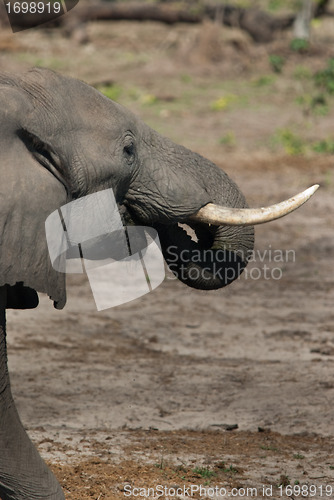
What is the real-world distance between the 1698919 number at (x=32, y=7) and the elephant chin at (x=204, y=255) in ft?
28.2

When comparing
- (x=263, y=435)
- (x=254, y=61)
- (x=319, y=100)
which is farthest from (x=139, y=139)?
(x=254, y=61)

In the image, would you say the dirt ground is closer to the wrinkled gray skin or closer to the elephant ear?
the wrinkled gray skin

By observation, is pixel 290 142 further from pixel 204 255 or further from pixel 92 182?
pixel 92 182

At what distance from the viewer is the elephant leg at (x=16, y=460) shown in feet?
11.0

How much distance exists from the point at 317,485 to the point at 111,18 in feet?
47.2

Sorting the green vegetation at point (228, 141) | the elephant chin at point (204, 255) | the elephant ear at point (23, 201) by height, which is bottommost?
the green vegetation at point (228, 141)

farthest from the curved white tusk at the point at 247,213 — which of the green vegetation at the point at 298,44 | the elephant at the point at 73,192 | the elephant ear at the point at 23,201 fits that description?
the green vegetation at the point at 298,44

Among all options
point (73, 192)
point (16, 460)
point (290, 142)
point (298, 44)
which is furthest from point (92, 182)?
point (298, 44)

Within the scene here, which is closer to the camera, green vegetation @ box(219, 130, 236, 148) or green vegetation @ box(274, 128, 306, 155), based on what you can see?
green vegetation @ box(274, 128, 306, 155)

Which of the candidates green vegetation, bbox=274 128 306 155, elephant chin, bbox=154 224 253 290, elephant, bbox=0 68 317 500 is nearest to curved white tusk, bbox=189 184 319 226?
elephant, bbox=0 68 317 500

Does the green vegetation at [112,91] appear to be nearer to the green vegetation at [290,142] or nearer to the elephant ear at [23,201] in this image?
the green vegetation at [290,142]

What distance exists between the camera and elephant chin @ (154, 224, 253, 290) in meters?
3.81

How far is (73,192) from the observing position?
338 centimetres

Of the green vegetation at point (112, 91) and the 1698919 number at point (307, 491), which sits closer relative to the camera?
the 1698919 number at point (307, 491)
